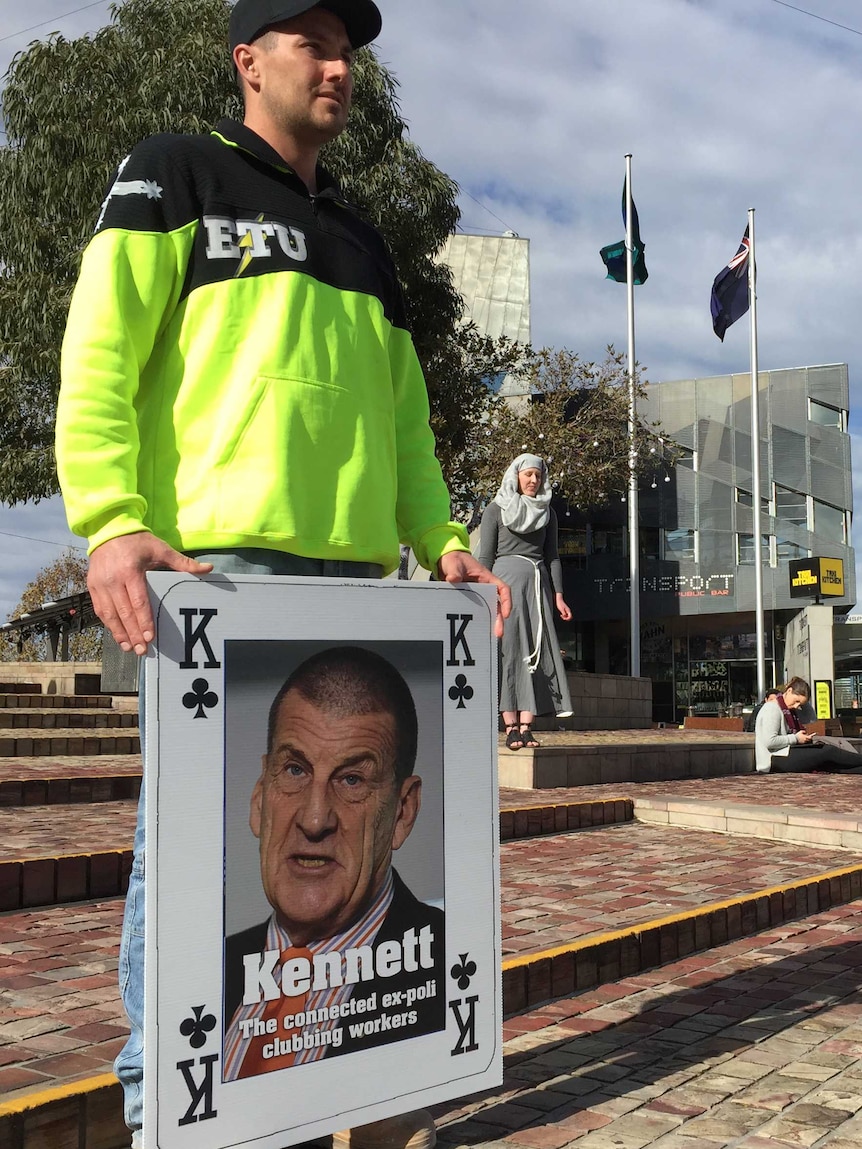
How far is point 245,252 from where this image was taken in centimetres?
227

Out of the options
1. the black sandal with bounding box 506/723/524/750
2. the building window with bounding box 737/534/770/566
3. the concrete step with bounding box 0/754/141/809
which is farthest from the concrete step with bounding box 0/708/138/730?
the building window with bounding box 737/534/770/566

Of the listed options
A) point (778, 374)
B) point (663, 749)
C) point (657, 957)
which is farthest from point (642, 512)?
point (657, 957)

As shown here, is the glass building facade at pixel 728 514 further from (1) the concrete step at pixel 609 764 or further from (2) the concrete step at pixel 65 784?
(2) the concrete step at pixel 65 784

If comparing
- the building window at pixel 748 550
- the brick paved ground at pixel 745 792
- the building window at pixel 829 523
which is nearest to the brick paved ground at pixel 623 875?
the brick paved ground at pixel 745 792

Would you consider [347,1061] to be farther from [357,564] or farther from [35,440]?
[35,440]

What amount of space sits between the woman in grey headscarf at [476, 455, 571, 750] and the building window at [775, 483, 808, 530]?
39316 millimetres

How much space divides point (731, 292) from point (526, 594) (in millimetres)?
30888

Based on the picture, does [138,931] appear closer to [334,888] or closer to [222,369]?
[334,888]

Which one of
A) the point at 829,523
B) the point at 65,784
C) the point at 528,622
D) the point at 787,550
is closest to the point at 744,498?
the point at 787,550

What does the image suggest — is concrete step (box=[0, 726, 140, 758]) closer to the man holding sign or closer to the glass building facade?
the man holding sign

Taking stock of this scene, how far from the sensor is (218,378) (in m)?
2.21

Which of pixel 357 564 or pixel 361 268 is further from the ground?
pixel 361 268

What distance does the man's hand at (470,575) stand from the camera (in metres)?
2.52

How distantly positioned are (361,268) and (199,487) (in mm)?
606
